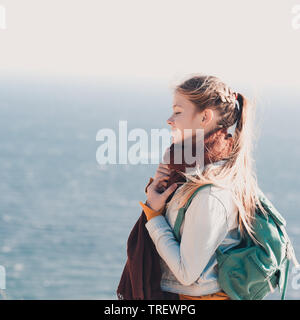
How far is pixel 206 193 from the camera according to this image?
9.13 feet

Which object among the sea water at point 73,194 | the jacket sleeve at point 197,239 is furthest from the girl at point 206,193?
the sea water at point 73,194

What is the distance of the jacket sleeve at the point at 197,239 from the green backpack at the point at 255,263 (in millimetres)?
68

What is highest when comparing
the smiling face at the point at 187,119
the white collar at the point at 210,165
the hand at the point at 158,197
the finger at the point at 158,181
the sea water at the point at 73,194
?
the smiling face at the point at 187,119

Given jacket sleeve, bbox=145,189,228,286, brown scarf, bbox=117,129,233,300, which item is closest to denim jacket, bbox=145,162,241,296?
jacket sleeve, bbox=145,189,228,286

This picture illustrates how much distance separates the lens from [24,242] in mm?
55438

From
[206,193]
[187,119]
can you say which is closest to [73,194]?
[187,119]

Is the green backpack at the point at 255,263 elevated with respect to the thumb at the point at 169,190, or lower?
lower

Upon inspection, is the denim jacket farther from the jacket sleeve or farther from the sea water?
the sea water

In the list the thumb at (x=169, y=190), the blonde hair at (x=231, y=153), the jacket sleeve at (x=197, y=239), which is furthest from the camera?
the thumb at (x=169, y=190)

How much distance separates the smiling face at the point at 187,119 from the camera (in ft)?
9.65

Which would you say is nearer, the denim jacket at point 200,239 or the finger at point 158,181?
the denim jacket at point 200,239

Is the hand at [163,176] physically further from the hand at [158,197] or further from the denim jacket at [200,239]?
the denim jacket at [200,239]
